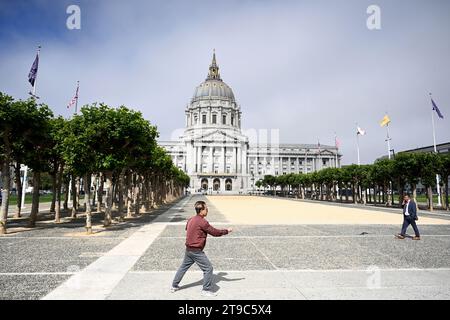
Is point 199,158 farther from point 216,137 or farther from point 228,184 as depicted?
point 228,184

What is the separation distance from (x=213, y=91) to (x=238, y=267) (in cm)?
14685

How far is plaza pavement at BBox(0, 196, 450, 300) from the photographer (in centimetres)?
675

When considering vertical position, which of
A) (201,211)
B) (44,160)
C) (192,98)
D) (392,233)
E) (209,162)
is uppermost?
(192,98)

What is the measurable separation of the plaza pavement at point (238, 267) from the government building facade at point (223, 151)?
11228 centimetres

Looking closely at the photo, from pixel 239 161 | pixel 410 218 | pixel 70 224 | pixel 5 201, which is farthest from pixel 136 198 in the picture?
pixel 239 161

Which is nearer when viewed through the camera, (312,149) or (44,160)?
(44,160)

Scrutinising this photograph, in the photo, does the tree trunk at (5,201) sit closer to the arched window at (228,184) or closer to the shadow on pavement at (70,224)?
the shadow on pavement at (70,224)

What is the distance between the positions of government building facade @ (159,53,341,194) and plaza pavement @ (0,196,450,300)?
112278mm
